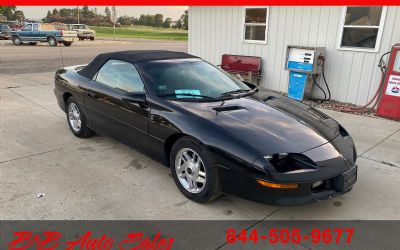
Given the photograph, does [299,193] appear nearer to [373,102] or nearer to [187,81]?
[187,81]

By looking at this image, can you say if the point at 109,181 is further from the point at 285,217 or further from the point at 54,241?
the point at 285,217

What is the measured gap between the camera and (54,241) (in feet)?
8.88

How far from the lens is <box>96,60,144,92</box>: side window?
12.7ft

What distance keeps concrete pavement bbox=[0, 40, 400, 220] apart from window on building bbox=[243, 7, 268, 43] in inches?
165

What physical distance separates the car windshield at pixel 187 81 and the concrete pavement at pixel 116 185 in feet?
3.28

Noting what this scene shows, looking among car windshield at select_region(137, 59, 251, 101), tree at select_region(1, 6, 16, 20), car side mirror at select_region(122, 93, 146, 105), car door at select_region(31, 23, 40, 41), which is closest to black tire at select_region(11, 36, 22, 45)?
car door at select_region(31, 23, 40, 41)

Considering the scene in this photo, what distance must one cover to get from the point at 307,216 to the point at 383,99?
4360 mm

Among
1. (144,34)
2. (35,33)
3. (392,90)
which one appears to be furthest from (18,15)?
(392,90)

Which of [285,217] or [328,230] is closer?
[328,230]

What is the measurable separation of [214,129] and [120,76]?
1.70 meters

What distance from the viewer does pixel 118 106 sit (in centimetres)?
400

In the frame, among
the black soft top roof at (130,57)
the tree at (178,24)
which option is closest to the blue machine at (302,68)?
the black soft top roof at (130,57)

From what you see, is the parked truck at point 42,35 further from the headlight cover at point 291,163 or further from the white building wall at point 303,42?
the headlight cover at point 291,163

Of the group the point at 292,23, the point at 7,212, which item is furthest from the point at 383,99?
the point at 7,212
